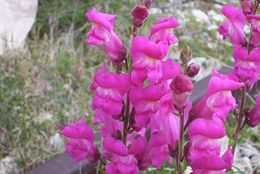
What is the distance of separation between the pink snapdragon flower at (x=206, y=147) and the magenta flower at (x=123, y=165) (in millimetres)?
131

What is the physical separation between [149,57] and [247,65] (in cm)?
40

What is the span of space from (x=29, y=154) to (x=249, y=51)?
1180mm

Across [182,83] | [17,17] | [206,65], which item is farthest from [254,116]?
[17,17]

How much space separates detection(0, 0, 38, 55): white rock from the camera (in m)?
3.50

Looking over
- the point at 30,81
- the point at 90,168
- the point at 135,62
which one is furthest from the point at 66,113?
the point at 135,62

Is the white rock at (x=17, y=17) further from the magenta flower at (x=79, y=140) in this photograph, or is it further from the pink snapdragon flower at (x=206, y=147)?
the pink snapdragon flower at (x=206, y=147)

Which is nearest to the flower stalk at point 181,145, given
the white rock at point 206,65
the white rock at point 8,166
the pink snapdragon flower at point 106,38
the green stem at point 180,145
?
the green stem at point 180,145

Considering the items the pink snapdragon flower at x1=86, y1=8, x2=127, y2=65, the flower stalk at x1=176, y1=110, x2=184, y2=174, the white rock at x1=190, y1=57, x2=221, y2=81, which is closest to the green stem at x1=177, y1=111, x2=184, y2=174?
the flower stalk at x1=176, y1=110, x2=184, y2=174

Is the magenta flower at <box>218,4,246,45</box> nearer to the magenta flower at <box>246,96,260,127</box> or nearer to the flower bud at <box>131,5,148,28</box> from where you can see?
the magenta flower at <box>246,96,260,127</box>

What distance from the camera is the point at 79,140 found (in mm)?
1492

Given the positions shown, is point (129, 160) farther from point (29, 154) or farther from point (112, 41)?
point (29, 154)

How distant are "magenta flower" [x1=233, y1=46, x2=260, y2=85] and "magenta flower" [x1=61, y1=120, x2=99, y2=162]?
44 centimetres

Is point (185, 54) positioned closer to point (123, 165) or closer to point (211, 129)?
point (211, 129)

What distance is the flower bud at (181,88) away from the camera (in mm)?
1235
